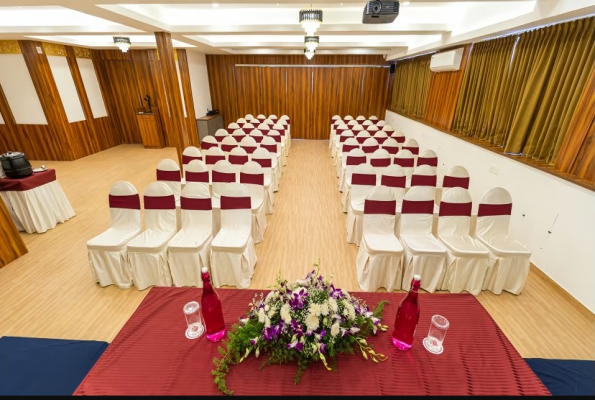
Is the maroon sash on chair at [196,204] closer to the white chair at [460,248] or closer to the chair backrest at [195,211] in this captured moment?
the chair backrest at [195,211]

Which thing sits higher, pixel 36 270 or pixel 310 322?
pixel 310 322

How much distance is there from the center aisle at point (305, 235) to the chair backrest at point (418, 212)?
3.06 ft

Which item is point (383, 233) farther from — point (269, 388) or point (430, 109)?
point (430, 109)

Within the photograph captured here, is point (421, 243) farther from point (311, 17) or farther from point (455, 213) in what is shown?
point (311, 17)

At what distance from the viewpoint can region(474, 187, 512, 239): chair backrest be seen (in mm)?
3410

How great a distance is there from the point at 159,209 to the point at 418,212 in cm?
334

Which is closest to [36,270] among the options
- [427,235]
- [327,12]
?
[427,235]

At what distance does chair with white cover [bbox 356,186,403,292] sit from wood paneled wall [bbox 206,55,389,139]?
8.98 metres

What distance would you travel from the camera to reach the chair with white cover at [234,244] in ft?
10.6

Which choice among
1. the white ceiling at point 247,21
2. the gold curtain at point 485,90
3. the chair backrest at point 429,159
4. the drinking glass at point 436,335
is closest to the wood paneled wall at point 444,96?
the gold curtain at point 485,90

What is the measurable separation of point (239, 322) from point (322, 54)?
11432mm

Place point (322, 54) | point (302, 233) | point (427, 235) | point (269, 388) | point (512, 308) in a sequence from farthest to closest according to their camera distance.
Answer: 1. point (322, 54)
2. point (302, 233)
3. point (427, 235)
4. point (512, 308)
5. point (269, 388)

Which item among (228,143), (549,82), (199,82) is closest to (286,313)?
(549,82)

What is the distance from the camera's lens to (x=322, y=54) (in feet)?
36.0
